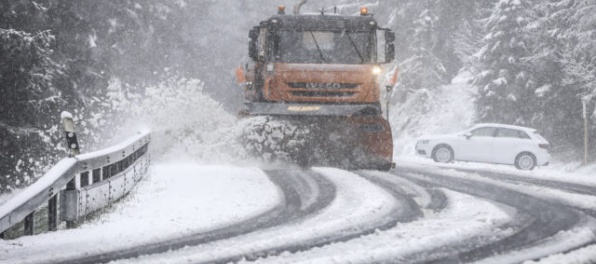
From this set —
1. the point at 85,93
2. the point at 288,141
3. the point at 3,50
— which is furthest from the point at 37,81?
the point at 288,141

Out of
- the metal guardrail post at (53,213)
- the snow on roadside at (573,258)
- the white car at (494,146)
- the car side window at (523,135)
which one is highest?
the car side window at (523,135)

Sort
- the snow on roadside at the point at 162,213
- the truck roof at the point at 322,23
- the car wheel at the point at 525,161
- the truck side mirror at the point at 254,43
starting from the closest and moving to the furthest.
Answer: the snow on roadside at the point at 162,213 < the truck side mirror at the point at 254,43 < the truck roof at the point at 322,23 < the car wheel at the point at 525,161

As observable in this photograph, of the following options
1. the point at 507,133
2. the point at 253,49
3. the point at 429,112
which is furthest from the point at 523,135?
the point at 429,112

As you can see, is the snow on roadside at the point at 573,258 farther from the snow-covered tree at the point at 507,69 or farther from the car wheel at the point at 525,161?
the snow-covered tree at the point at 507,69

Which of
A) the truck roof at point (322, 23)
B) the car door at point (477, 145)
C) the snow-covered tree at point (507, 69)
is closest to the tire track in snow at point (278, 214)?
the truck roof at point (322, 23)

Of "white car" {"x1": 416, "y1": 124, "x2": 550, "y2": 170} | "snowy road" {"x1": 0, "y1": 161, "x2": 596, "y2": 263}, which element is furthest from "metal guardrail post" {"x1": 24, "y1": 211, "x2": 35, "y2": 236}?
"white car" {"x1": 416, "y1": 124, "x2": 550, "y2": 170}

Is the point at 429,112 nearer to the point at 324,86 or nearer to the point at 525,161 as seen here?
the point at 525,161

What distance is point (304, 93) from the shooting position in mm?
12750

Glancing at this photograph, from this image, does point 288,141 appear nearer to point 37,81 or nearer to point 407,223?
point 407,223

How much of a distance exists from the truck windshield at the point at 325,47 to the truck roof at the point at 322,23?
10cm

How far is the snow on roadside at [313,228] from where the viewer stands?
5.50 metres

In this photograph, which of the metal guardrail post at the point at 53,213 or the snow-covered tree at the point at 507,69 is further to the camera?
the snow-covered tree at the point at 507,69

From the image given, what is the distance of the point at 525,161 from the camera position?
19.3 meters

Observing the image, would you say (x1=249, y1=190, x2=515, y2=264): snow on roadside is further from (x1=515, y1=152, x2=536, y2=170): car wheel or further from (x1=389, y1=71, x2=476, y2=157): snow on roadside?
(x1=389, y1=71, x2=476, y2=157): snow on roadside
